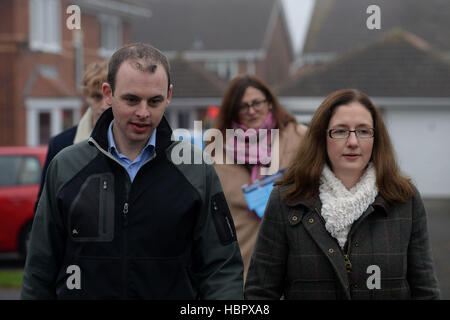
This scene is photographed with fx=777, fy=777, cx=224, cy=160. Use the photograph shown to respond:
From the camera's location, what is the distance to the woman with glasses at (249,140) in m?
5.20

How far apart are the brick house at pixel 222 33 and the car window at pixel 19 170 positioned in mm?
28159

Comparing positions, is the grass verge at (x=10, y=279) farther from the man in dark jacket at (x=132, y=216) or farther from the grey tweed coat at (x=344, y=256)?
the man in dark jacket at (x=132, y=216)

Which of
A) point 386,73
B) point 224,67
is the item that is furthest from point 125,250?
point 224,67

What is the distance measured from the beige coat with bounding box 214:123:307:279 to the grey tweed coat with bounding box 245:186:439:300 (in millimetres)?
1533

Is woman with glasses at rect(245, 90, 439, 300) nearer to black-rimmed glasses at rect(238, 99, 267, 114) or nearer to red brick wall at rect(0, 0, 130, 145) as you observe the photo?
black-rimmed glasses at rect(238, 99, 267, 114)

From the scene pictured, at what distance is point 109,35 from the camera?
1028 inches

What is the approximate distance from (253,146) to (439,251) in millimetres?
8931

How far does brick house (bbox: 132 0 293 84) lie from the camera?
41.8 m

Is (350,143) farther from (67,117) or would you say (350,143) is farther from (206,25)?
(206,25)

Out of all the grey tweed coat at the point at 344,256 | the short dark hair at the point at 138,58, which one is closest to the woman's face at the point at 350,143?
the grey tweed coat at the point at 344,256

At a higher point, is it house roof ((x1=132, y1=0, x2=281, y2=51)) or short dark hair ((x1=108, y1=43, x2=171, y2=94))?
house roof ((x1=132, y1=0, x2=281, y2=51))

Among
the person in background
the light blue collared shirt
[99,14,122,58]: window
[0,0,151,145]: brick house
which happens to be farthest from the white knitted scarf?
[99,14,122,58]: window
